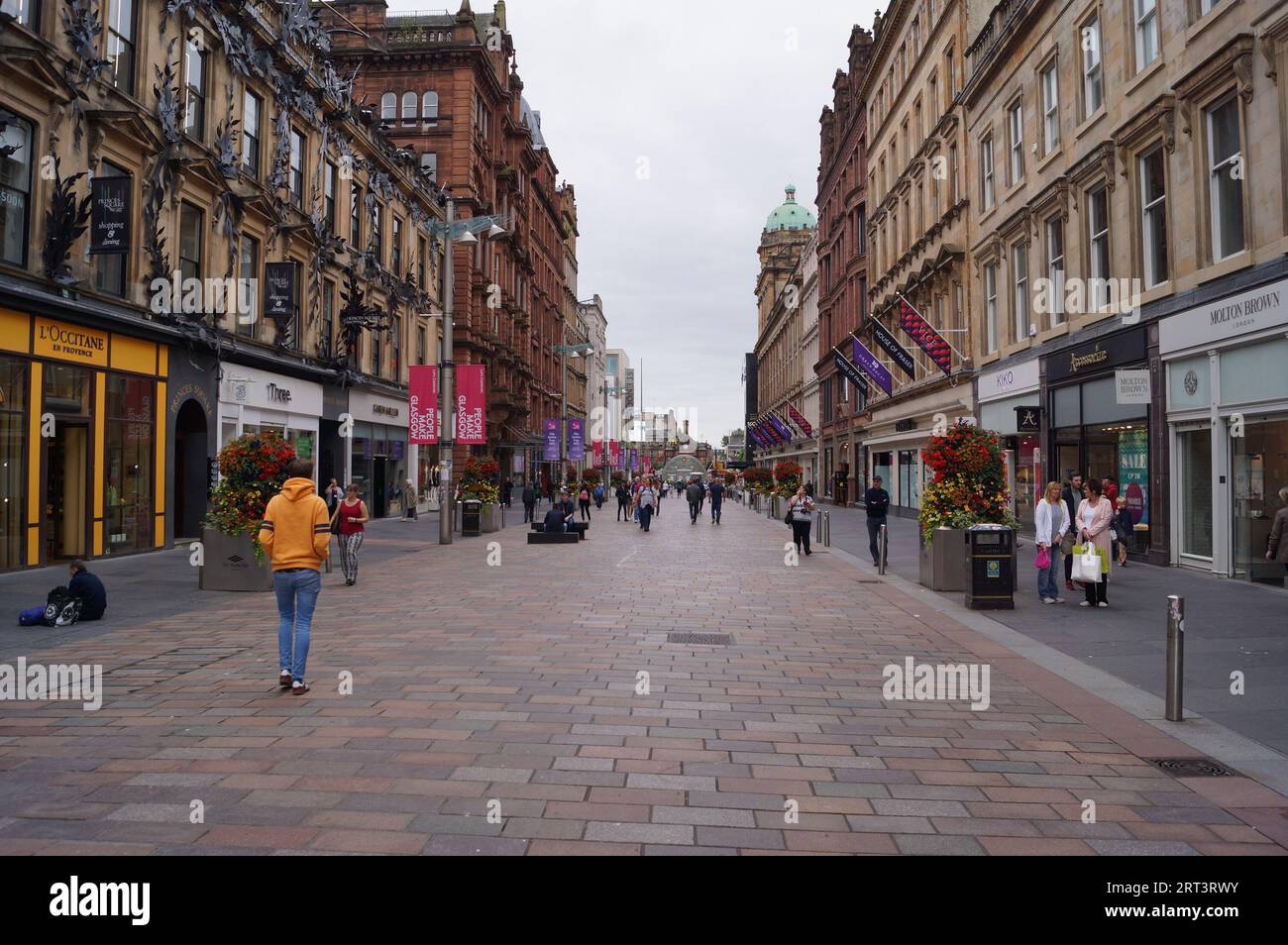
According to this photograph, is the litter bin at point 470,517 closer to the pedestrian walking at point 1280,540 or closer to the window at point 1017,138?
the window at point 1017,138

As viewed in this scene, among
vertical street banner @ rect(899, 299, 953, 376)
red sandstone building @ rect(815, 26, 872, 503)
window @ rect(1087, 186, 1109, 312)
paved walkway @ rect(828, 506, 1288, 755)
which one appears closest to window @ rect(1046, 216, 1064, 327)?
window @ rect(1087, 186, 1109, 312)

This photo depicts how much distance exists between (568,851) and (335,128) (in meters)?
29.8

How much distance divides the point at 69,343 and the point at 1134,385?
19955 mm

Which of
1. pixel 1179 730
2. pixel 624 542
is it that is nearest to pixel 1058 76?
pixel 624 542

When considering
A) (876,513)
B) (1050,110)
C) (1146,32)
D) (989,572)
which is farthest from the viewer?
(1050,110)

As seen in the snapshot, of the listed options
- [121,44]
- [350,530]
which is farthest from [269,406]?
[350,530]

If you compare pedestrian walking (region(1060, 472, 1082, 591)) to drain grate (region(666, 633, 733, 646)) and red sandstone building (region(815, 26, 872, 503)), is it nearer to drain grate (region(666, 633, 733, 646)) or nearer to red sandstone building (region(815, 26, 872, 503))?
drain grate (region(666, 633, 733, 646))

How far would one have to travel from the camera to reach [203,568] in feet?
43.1

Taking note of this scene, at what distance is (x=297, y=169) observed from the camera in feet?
87.4

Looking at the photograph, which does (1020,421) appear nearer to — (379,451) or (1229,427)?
(1229,427)

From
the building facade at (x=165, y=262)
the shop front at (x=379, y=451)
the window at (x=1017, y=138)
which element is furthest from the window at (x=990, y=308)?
the shop front at (x=379, y=451)

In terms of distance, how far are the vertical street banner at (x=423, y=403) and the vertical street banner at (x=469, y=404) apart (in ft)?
5.31

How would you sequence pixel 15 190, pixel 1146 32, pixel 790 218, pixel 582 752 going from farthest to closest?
1. pixel 790 218
2. pixel 1146 32
3. pixel 15 190
4. pixel 582 752
